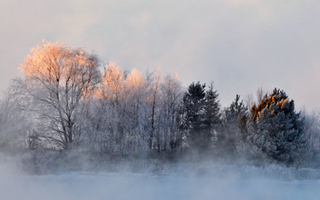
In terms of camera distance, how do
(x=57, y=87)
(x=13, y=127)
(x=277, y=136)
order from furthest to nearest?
(x=13, y=127) < (x=57, y=87) < (x=277, y=136)

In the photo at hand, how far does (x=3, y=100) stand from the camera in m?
23.5

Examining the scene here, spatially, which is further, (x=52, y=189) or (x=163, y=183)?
(x=163, y=183)

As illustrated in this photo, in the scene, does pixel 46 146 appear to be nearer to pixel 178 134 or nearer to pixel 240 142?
pixel 178 134

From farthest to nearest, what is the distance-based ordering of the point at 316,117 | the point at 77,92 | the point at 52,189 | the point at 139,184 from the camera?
the point at 316,117 → the point at 77,92 → the point at 139,184 → the point at 52,189

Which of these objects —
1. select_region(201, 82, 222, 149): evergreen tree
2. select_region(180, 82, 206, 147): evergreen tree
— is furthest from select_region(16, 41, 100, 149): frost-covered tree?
select_region(201, 82, 222, 149): evergreen tree

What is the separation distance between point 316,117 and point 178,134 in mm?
23210

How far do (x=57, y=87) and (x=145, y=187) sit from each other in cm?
1179

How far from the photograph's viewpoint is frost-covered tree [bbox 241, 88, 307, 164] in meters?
16.2

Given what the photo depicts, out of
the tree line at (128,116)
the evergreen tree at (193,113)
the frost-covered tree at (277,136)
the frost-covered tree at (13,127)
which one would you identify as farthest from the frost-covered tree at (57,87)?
the frost-covered tree at (277,136)

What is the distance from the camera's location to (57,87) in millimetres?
18391

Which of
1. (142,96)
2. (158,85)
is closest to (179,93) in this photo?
(158,85)

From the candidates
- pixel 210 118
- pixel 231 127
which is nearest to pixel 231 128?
pixel 231 127

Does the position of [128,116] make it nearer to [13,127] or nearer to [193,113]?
[193,113]

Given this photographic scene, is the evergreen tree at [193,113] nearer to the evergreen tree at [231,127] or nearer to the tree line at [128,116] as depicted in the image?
the tree line at [128,116]
